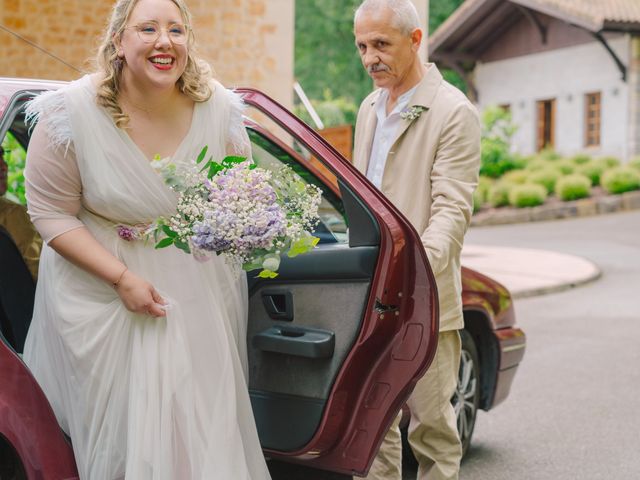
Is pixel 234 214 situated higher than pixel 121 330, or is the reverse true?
pixel 234 214

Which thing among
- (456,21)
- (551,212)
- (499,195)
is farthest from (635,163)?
(456,21)

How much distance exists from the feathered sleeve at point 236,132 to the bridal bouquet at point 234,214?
248mm

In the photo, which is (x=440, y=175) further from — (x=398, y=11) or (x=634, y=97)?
(x=634, y=97)

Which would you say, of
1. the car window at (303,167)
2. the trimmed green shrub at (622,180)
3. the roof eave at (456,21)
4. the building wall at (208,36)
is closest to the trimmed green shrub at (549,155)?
the trimmed green shrub at (622,180)

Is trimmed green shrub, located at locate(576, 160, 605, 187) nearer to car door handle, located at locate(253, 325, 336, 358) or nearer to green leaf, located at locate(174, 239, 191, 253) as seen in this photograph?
car door handle, located at locate(253, 325, 336, 358)

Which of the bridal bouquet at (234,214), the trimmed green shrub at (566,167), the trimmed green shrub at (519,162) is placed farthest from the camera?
the trimmed green shrub at (519,162)

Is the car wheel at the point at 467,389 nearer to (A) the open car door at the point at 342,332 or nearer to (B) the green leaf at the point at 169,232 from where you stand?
(A) the open car door at the point at 342,332

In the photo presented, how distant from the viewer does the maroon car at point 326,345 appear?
135 inches

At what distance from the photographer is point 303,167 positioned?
4.55m

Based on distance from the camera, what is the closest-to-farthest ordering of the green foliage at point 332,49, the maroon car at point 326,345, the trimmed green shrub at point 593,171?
the maroon car at point 326,345
the trimmed green shrub at point 593,171
the green foliage at point 332,49

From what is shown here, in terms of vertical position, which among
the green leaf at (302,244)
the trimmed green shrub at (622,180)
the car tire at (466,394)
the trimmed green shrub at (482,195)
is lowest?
the trimmed green shrub at (482,195)

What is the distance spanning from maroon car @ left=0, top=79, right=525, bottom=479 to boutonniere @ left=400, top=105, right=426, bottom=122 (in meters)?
0.39

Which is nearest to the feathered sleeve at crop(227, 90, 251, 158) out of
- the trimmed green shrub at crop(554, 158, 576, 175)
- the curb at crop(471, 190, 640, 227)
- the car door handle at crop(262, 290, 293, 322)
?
the car door handle at crop(262, 290, 293, 322)

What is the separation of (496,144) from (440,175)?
2622cm
